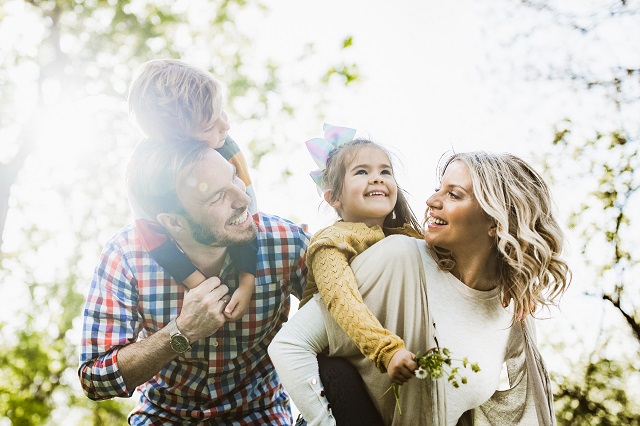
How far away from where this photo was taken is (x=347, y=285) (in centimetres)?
216

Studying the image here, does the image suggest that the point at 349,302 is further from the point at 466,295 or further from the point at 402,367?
the point at 466,295

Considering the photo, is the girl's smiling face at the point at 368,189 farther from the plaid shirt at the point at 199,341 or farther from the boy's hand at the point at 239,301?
the boy's hand at the point at 239,301

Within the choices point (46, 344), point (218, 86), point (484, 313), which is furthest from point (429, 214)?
point (46, 344)

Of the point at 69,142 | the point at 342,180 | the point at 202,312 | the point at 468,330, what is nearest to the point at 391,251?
the point at 468,330

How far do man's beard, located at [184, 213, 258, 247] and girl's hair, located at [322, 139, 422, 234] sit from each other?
0.40 meters

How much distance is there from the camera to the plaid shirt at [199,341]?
2.59 meters

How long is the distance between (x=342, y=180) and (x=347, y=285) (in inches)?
25.9

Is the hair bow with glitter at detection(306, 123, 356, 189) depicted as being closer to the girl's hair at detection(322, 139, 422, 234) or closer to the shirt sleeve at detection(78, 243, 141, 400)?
Answer: the girl's hair at detection(322, 139, 422, 234)

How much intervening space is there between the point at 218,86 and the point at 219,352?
3.75 feet

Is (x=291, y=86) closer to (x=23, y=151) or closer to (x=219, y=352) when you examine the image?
(x=23, y=151)

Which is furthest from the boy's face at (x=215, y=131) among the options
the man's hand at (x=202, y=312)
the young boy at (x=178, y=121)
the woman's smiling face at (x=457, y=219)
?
the woman's smiling face at (x=457, y=219)

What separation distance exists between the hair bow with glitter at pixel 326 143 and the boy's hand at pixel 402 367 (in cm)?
115

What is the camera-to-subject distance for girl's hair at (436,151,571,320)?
7.57 ft

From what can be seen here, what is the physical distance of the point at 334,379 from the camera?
2.23 metres
